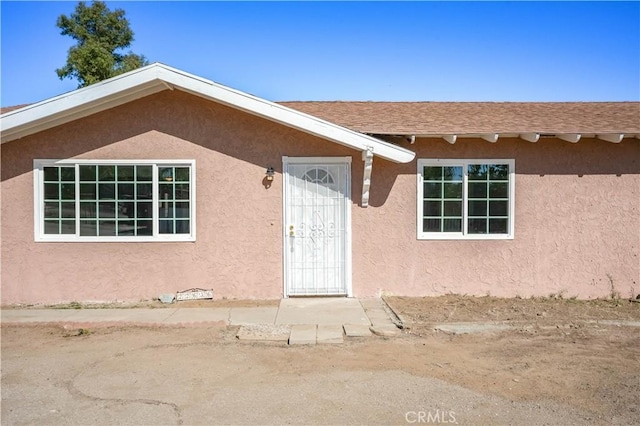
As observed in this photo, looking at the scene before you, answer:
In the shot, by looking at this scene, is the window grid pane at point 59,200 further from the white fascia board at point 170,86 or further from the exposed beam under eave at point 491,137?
the exposed beam under eave at point 491,137

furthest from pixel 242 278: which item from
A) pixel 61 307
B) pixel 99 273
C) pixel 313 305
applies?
pixel 61 307

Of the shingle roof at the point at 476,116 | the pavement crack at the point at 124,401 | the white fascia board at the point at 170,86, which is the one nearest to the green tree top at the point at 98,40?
the shingle roof at the point at 476,116

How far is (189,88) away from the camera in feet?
27.8

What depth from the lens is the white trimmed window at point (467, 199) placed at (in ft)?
30.3

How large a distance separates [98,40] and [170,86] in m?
20.6

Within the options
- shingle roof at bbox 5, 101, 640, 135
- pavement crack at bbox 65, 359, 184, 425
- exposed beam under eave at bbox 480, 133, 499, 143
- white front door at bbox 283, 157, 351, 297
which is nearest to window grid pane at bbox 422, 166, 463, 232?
exposed beam under eave at bbox 480, 133, 499, 143

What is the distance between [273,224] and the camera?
9070mm

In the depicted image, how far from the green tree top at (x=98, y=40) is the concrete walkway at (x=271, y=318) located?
18.7 m

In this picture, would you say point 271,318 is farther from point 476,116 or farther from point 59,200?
point 476,116

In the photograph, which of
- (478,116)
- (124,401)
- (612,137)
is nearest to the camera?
(124,401)

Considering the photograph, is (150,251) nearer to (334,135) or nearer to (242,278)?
(242,278)

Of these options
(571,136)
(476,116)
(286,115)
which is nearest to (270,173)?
(286,115)

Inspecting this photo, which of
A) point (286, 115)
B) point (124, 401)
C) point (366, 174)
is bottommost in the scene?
point (124, 401)

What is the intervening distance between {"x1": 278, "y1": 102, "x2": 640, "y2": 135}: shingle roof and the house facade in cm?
9
